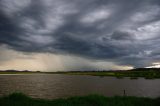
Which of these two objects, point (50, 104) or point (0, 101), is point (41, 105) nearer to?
point (50, 104)

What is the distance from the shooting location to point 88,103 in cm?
2527

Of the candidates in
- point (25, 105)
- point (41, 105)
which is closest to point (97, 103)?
point (41, 105)

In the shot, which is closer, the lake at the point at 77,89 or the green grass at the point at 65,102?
the green grass at the point at 65,102

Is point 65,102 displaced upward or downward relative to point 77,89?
upward

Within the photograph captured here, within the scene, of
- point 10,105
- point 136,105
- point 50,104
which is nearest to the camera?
point 10,105

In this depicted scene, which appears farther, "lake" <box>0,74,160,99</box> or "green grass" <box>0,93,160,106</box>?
"lake" <box>0,74,160,99</box>

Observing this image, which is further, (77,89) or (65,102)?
(77,89)

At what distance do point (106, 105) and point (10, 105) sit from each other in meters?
11.4

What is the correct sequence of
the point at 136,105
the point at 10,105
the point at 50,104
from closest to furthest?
1. the point at 10,105
2. the point at 50,104
3. the point at 136,105

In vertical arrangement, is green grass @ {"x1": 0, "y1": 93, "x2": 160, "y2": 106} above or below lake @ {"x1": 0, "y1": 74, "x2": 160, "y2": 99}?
above

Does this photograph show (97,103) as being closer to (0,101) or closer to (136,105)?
(136,105)

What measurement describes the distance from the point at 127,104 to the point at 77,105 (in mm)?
6791

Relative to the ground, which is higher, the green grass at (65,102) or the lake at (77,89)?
the green grass at (65,102)

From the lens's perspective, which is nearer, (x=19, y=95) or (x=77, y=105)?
(x=77, y=105)
